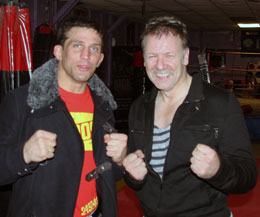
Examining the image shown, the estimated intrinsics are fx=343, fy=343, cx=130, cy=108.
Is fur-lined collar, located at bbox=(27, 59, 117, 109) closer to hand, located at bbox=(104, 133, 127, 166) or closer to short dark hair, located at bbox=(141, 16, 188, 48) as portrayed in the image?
hand, located at bbox=(104, 133, 127, 166)

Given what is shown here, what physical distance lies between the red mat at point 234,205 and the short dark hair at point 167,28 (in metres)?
2.41

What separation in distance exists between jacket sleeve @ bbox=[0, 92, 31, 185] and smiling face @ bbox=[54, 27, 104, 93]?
362 mm

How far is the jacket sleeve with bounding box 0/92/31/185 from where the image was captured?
70.0 inches

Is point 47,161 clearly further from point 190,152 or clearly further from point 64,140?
point 190,152

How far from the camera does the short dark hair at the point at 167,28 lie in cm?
187

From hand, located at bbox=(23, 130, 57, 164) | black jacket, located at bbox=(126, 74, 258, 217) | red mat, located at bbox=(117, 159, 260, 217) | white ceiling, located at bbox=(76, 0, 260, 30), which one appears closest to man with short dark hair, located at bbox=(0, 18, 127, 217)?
hand, located at bbox=(23, 130, 57, 164)

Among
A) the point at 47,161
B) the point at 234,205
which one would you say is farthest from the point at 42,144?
the point at 234,205

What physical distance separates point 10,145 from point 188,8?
8558 millimetres

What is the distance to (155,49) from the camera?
6.13ft

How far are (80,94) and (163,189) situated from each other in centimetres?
83

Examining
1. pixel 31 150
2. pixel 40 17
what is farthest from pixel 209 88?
pixel 40 17

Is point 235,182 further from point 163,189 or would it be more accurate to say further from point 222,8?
point 222,8

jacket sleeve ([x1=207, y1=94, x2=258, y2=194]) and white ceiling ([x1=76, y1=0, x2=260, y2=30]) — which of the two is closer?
jacket sleeve ([x1=207, y1=94, x2=258, y2=194])

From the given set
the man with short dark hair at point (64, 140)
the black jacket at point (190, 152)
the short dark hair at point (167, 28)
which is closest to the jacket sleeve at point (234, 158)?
the black jacket at point (190, 152)
